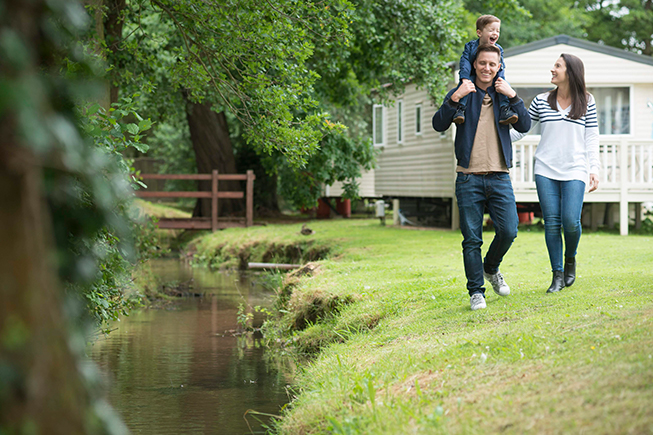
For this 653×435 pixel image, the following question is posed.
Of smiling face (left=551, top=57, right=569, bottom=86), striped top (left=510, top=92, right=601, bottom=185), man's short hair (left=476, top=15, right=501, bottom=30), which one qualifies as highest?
man's short hair (left=476, top=15, right=501, bottom=30)

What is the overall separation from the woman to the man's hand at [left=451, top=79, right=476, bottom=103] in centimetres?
76

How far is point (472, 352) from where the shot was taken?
175 inches

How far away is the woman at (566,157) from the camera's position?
6129mm

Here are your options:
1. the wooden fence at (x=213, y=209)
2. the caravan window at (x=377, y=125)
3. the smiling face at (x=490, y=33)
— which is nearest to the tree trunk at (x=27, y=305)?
the smiling face at (x=490, y=33)

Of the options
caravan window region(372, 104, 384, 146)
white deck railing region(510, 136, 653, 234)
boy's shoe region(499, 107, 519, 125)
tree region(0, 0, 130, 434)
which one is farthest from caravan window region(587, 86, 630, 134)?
tree region(0, 0, 130, 434)

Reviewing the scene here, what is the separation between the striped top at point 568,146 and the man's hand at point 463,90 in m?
0.77

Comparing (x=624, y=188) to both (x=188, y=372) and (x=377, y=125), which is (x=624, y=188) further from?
(x=188, y=372)

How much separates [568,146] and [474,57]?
116 cm

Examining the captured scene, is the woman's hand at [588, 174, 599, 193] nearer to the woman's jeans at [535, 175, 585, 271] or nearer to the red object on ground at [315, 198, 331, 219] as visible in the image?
the woman's jeans at [535, 175, 585, 271]

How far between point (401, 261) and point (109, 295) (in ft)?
16.9

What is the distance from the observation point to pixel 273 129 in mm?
8586

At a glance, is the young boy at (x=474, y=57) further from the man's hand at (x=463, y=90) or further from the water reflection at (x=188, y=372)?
the water reflection at (x=188, y=372)

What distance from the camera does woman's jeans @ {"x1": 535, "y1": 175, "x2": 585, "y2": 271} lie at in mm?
6113

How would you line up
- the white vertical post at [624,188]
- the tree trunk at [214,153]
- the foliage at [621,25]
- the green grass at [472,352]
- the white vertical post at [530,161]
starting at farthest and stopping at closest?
the foliage at [621,25] < the tree trunk at [214,153] < the white vertical post at [530,161] < the white vertical post at [624,188] < the green grass at [472,352]
